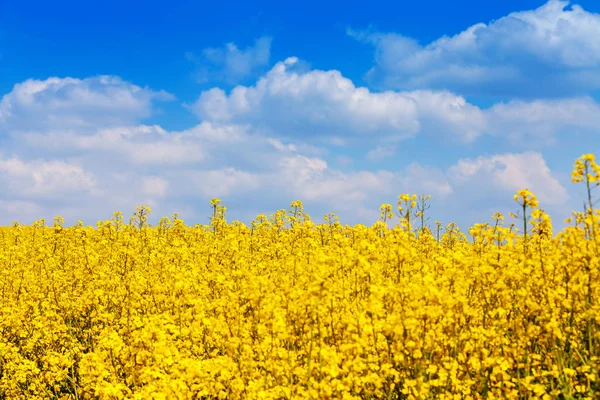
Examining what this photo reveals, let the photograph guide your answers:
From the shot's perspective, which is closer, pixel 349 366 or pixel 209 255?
pixel 349 366

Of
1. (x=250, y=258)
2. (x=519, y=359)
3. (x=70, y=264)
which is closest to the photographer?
(x=519, y=359)

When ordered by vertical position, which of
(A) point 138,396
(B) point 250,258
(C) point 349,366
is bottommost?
(A) point 138,396

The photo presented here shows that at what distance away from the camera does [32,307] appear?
41.8ft

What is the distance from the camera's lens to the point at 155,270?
1362cm

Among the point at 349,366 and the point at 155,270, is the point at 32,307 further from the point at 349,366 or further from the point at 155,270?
the point at 349,366

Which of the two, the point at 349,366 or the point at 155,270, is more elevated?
the point at 155,270

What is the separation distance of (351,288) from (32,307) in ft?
26.3

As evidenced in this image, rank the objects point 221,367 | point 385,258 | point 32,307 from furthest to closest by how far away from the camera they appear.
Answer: point 32,307, point 385,258, point 221,367

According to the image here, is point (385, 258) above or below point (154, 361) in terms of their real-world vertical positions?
above

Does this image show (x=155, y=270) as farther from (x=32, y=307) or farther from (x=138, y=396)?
(x=138, y=396)

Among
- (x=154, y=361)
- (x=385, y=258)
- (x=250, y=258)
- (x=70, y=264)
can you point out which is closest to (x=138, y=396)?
(x=154, y=361)

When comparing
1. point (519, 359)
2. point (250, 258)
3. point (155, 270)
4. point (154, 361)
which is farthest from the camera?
point (250, 258)

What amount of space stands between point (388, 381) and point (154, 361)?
397 centimetres

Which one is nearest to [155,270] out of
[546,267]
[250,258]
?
[250,258]
